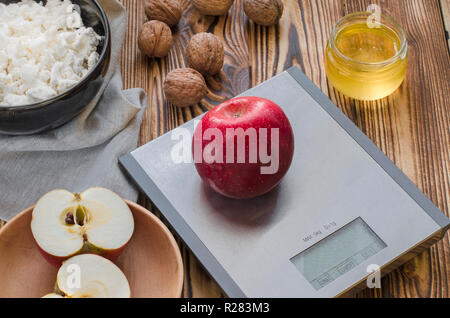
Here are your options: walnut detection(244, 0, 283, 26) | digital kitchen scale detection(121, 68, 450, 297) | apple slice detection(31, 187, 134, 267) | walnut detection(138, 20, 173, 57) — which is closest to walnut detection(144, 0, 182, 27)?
walnut detection(138, 20, 173, 57)

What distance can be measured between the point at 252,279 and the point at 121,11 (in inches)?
23.1

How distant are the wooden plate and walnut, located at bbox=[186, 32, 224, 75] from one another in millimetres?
326

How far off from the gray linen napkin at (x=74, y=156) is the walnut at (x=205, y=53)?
0.14m

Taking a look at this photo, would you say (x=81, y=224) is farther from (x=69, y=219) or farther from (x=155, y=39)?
(x=155, y=39)

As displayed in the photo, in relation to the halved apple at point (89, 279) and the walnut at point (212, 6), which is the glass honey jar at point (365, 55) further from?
the halved apple at point (89, 279)

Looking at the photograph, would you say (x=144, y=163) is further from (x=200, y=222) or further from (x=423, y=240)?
(x=423, y=240)

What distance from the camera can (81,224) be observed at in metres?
0.81

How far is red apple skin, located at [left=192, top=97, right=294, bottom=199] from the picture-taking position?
0.79 metres

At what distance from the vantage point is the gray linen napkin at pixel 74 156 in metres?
0.92

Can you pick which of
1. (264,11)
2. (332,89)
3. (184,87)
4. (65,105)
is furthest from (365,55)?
(65,105)

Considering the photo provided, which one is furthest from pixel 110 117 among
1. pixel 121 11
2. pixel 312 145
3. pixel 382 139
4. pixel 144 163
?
pixel 382 139

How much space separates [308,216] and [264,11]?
45 cm

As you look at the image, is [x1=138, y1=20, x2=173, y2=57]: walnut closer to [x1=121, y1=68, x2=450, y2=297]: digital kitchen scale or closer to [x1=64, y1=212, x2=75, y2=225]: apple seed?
[x1=121, y1=68, x2=450, y2=297]: digital kitchen scale

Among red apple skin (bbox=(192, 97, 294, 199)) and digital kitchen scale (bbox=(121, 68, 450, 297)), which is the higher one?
red apple skin (bbox=(192, 97, 294, 199))
